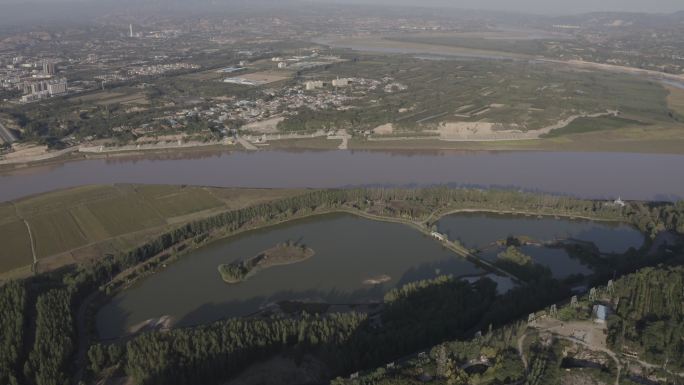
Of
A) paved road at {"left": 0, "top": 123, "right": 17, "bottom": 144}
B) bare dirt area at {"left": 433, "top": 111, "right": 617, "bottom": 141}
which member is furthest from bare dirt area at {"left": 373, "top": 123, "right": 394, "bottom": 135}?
paved road at {"left": 0, "top": 123, "right": 17, "bottom": 144}

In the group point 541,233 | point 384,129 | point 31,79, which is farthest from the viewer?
point 31,79

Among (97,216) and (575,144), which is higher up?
(575,144)

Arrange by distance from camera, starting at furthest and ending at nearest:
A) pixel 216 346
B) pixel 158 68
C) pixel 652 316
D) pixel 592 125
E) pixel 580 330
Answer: pixel 158 68, pixel 592 125, pixel 652 316, pixel 580 330, pixel 216 346

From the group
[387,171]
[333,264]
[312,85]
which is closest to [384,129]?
[387,171]

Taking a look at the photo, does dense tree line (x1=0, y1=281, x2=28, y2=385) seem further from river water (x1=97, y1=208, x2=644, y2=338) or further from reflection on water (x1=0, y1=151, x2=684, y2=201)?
reflection on water (x1=0, y1=151, x2=684, y2=201)

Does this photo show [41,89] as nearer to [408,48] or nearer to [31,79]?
[31,79]

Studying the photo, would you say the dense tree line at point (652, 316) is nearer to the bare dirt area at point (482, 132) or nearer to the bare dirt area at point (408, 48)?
the bare dirt area at point (482, 132)
